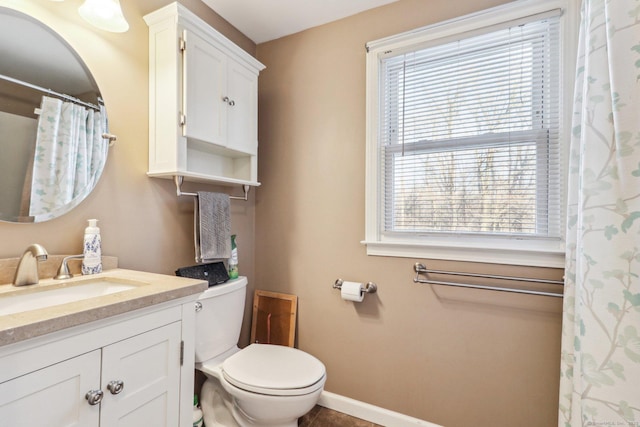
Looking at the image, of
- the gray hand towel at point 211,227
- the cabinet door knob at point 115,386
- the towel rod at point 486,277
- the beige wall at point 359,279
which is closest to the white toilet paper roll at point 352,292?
the beige wall at point 359,279

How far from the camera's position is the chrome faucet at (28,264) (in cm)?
98

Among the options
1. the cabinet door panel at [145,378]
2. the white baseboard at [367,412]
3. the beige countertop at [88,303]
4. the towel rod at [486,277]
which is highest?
the beige countertop at [88,303]

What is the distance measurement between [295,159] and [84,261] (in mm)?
1225

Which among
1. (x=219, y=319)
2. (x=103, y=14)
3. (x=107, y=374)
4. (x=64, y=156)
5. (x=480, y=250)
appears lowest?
(x=219, y=319)

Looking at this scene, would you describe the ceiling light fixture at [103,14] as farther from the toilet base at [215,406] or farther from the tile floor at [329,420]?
the tile floor at [329,420]

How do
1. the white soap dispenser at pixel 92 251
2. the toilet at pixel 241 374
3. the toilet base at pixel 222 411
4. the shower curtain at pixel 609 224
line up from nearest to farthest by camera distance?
the shower curtain at pixel 609 224, the white soap dispenser at pixel 92 251, the toilet at pixel 241 374, the toilet base at pixel 222 411

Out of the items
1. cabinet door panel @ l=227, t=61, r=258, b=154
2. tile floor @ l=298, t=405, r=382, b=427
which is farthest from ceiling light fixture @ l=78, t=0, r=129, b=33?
tile floor @ l=298, t=405, r=382, b=427

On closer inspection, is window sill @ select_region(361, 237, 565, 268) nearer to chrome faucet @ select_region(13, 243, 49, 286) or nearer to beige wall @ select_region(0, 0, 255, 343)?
beige wall @ select_region(0, 0, 255, 343)

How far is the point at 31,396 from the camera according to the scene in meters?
0.67

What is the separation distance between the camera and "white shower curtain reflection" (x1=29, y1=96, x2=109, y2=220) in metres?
1.11

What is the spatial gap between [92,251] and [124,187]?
324 millimetres

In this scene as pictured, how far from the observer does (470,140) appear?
61.4 inches

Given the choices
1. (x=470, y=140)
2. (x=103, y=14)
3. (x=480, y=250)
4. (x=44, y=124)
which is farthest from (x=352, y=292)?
(x=103, y=14)

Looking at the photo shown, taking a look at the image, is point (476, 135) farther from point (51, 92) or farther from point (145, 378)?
point (51, 92)
